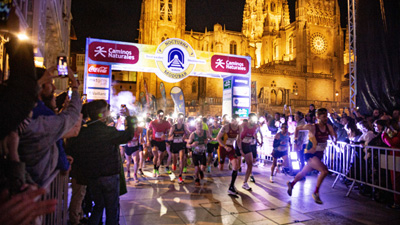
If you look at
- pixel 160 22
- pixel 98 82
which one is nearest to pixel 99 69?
pixel 98 82

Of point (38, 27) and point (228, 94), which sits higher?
point (38, 27)

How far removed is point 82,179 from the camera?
367cm

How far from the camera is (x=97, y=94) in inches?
450

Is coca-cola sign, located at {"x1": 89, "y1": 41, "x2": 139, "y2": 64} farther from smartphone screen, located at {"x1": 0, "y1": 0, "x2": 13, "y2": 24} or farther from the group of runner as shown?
smartphone screen, located at {"x1": 0, "y1": 0, "x2": 13, "y2": 24}

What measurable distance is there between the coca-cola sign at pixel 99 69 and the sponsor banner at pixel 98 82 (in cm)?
28

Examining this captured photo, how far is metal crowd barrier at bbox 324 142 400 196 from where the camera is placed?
609cm

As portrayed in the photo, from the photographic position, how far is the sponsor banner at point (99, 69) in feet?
37.6

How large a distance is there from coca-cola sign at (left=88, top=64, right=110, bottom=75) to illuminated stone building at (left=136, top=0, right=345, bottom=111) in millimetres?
26163

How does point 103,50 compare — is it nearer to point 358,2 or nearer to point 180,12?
point 358,2

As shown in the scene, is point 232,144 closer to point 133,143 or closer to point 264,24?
point 133,143

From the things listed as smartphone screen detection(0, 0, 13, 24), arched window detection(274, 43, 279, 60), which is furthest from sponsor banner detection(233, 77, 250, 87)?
arched window detection(274, 43, 279, 60)

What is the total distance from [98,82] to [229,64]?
703cm

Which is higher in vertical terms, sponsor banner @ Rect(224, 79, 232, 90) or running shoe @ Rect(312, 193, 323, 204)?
sponsor banner @ Rect(224, 79, 232, 90)

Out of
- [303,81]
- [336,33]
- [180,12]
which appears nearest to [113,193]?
[180,12]
